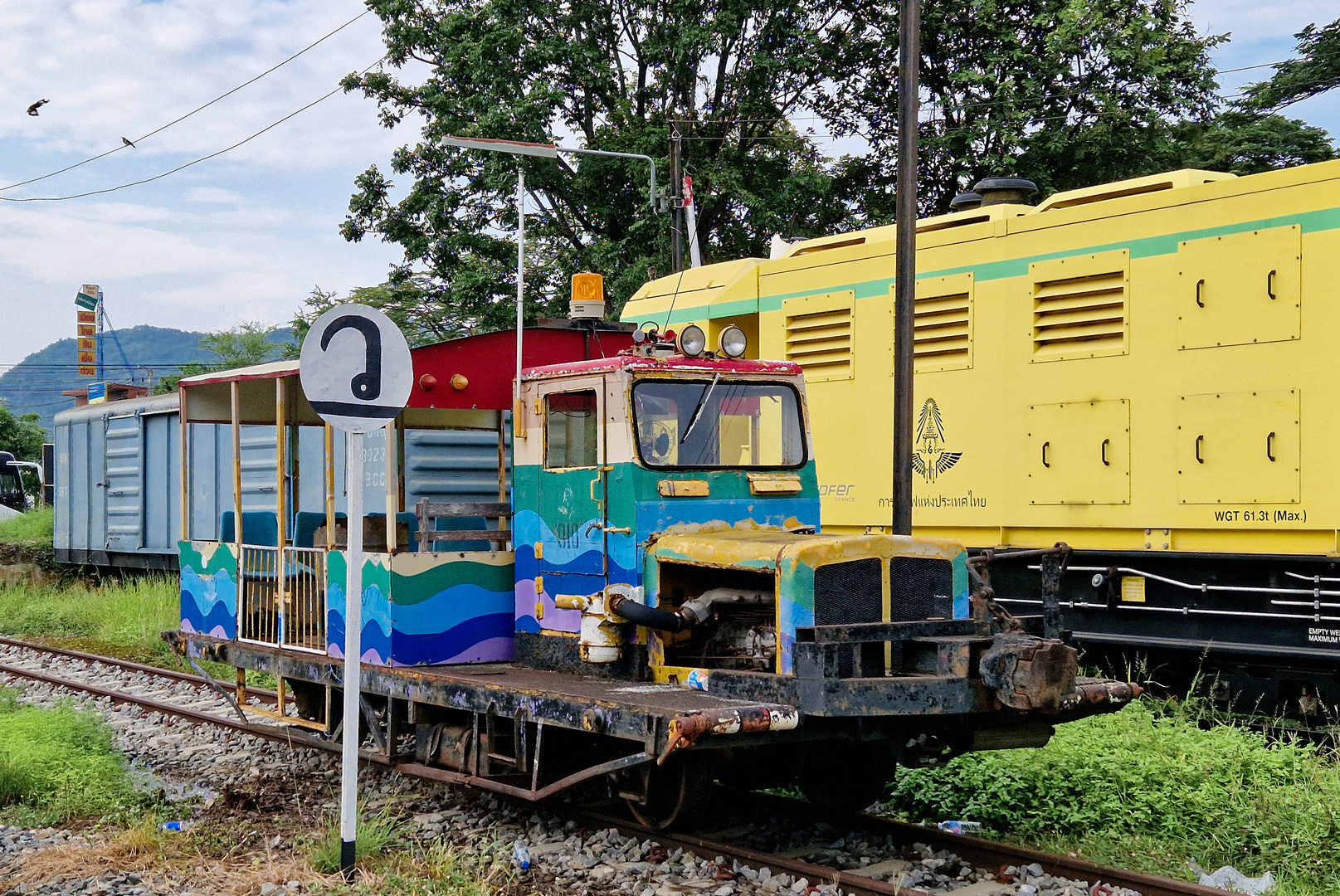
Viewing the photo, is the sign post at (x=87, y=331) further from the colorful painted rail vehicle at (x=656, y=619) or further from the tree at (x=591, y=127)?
the colorful painted rail vehicle at (x=656, y=619)

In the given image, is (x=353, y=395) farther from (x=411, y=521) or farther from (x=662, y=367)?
(x=411, y=521)

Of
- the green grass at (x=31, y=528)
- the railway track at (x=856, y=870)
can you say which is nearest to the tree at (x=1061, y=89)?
the railway track at (x=856, y=870)

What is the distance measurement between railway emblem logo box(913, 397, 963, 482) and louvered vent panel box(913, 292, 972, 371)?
1.10 feet

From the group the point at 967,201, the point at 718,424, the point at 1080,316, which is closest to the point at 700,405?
the point at 718,424

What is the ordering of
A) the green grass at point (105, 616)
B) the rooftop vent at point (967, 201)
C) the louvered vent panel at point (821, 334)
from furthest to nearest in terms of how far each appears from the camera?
1. the green grass at point (105, 616)
2. the rooftop vent at point (967, 201)
3. the louvered vent panel at point (821, 334)

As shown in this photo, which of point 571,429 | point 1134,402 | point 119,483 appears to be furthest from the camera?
point 119,483

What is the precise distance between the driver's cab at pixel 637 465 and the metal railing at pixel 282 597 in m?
1.63

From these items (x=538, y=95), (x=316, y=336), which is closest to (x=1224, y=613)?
(x=316, y=336)

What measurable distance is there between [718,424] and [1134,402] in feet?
12.1

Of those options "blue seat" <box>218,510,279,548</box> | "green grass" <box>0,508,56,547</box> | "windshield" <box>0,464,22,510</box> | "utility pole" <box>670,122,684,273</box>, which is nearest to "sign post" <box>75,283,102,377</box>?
"windshield" <box>0,464,22,510</box>

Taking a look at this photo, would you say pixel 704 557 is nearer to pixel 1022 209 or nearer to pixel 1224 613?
pixel 1224 613

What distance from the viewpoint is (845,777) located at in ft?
22.4

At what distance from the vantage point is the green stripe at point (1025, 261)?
8.21 m

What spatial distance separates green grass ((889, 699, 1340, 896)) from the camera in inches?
236
